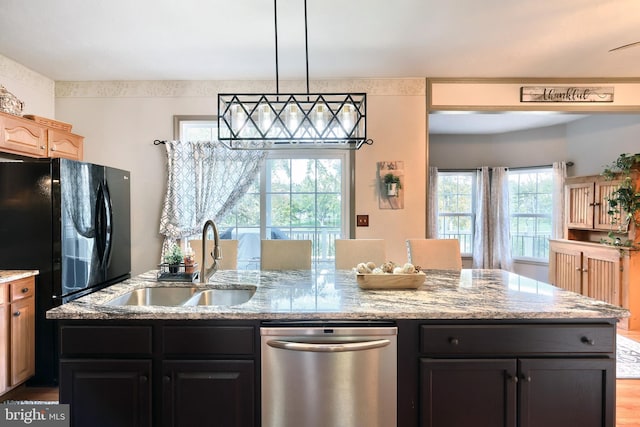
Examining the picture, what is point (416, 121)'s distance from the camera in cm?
373

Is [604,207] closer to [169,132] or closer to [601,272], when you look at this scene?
[601,272]

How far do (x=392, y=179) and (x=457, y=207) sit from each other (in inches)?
110

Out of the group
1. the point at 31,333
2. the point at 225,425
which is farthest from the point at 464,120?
the point at 31,333

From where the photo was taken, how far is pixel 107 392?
1.55 meters

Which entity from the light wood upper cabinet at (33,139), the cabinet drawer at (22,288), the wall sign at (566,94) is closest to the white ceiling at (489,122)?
the wall sign at (566,94)

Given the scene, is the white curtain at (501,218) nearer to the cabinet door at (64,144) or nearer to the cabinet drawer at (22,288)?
the cabinet door at (64,144)

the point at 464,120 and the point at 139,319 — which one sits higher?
the point at 464,120

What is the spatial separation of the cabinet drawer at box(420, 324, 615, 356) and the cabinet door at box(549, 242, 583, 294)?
3404mm

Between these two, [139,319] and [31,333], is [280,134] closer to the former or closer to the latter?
[139,319]

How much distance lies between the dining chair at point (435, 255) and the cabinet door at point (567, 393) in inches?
51.4

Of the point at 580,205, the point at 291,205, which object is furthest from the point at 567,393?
the point at 580,205

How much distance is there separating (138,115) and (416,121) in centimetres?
297

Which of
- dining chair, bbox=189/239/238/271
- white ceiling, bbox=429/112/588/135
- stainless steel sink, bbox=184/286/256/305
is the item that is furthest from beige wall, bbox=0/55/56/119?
white ceiling, bbox=429/112/588/135

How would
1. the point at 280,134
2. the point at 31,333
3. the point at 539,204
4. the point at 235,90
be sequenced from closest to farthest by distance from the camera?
the point at 280,134 < the point at 31,333 < the point at 235,90 < the point at 539,204
